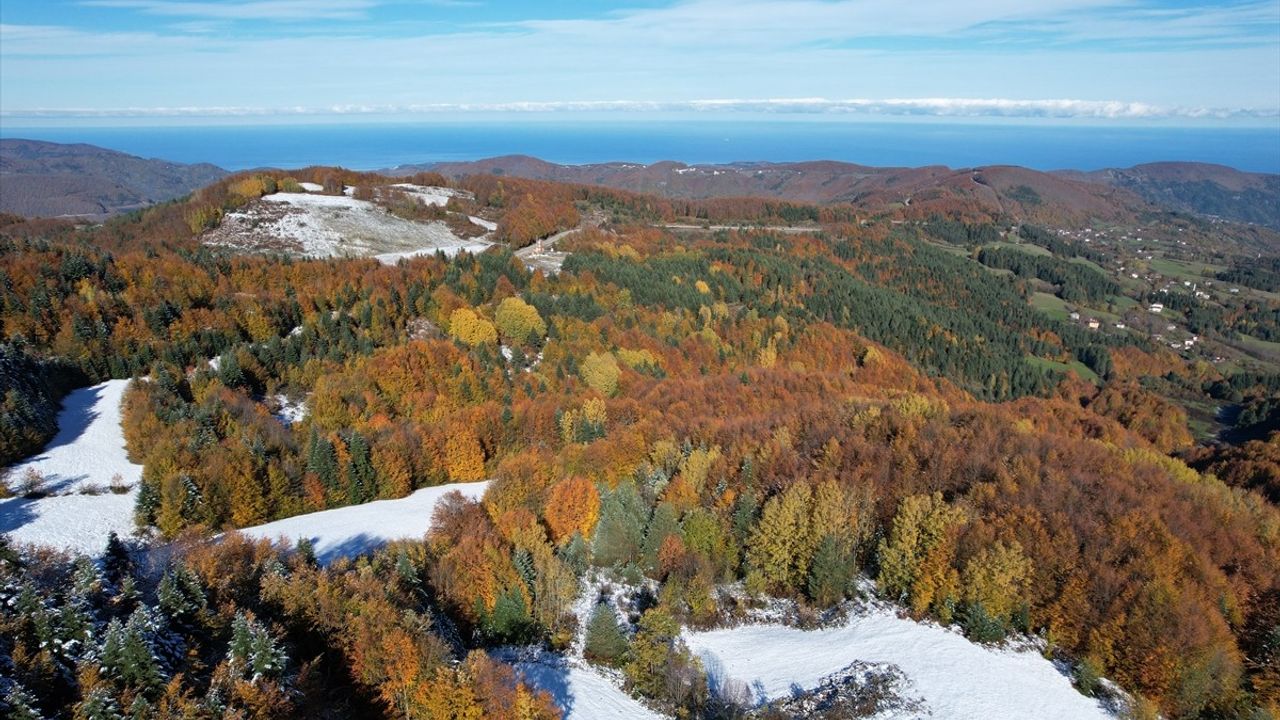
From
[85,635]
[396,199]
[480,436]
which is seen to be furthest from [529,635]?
[396,199]

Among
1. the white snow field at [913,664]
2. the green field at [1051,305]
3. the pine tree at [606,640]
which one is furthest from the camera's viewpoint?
the green field at [1051,305]

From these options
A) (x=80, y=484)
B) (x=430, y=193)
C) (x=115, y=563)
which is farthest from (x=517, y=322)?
(x=430, y=193)

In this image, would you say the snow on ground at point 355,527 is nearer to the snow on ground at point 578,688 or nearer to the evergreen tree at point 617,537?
the evergreen tree at point 617,537

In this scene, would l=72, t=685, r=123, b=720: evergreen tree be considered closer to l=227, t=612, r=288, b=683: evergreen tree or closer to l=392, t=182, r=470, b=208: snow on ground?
l=227, t=612, r=288, b=683: evergreen tree

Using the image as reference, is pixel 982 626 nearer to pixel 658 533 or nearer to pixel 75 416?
pixel 658 533

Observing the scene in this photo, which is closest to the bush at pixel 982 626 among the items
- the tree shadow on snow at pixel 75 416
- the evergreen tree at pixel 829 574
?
the evergreen tree at pixel 829 574

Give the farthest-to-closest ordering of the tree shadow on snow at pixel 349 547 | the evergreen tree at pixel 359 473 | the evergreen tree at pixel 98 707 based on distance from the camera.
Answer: the evergreen tree at pixel 359 473
the tree shadow on snow at pixel 349 547
the evergreen tree at pixel 98 707

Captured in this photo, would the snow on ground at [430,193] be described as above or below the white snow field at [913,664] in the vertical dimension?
above
